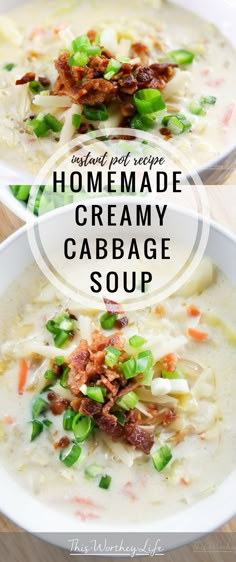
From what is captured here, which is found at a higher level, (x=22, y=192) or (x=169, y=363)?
(x=169, y=363)

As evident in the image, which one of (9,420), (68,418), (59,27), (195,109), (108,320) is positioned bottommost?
(9,420)

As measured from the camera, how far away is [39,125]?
117 inches

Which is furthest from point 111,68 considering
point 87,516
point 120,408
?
point 87,516

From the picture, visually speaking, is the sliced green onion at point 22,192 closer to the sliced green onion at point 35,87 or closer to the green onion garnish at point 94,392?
the sliced green onion at point 35,87

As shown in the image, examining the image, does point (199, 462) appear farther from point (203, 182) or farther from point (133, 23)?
point (133, 23)

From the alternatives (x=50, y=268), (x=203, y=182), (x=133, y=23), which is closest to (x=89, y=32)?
(x=133, y=23)

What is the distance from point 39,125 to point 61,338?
81cm

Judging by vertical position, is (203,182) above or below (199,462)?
above

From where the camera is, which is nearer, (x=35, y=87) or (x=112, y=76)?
(x=112, y=76)

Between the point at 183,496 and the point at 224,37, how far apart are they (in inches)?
68.7

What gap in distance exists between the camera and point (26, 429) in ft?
7.95

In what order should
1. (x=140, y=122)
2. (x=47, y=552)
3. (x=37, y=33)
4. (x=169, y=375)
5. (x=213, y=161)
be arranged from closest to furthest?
Result: (x=169, y=375)
(x=47, y=552)
(x=213, y=161)
(x=140, y=122)
(x=37, y=33)

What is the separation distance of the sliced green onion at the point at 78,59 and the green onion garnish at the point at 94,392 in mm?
1124

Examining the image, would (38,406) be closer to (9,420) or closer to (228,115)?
(9,420)
